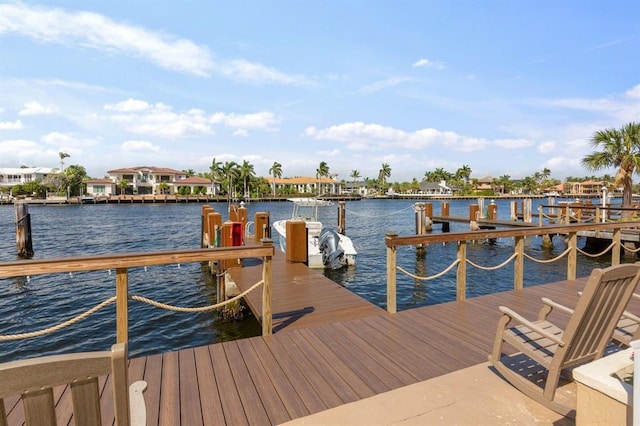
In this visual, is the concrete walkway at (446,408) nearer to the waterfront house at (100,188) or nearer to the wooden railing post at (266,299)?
the wooden railing post at (266,299)

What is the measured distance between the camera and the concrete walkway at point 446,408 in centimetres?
277

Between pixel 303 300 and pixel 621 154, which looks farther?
pixel 621 154

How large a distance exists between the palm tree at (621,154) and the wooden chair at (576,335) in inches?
934

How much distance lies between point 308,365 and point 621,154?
2578 centimetres

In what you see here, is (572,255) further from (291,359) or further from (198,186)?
(198,186)

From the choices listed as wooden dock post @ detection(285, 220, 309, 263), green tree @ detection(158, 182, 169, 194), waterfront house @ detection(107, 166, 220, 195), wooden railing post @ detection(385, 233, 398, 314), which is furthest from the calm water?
waterfront house @ detection(107, 166, 220, 195)

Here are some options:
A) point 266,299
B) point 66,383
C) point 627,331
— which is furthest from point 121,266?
point 627,331

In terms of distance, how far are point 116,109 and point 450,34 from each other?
68.1 ft

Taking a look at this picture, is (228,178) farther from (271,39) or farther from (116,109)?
(271,39)

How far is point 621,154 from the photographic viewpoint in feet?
68.2

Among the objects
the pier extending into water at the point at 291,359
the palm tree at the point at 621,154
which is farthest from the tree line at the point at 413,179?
the pier extending into water at the point at 291,359

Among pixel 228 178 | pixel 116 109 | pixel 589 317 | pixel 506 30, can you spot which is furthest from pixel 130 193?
pixel 589 317

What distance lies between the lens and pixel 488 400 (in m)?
3.04

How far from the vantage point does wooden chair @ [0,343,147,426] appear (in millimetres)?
1096
